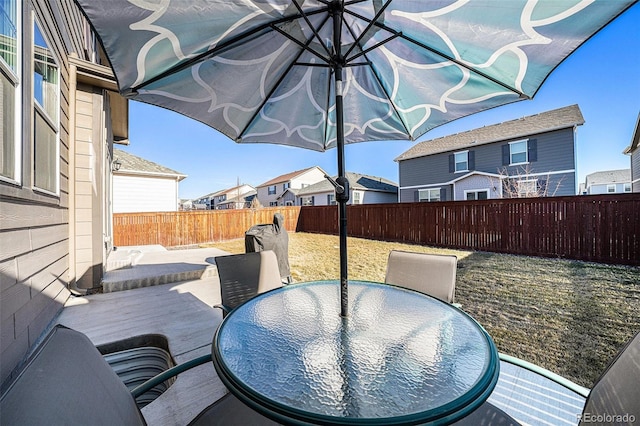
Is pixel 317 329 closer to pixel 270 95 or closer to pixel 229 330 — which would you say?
pixel 229 330

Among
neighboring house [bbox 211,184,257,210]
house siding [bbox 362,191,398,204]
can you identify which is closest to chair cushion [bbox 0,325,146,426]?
house siding [bbox 362,191,398,204]

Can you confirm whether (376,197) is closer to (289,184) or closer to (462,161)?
(462,161)

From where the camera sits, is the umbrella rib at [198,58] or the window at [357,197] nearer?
the umbrella rib at [198,58]

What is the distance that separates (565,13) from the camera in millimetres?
1521

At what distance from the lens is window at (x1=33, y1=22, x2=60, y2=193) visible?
2.25 meters

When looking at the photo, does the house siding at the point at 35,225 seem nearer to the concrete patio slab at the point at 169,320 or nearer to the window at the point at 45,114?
the window at the point at 45,114

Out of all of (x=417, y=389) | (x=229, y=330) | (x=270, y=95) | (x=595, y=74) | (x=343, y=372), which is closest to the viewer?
(x=417, y=389)

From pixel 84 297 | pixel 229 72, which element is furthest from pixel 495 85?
pixel 84 297

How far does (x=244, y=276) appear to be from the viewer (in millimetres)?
2447

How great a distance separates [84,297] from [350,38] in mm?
4369

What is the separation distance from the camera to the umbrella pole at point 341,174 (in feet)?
5.28

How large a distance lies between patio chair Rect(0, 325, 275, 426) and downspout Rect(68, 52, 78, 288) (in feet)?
11.2

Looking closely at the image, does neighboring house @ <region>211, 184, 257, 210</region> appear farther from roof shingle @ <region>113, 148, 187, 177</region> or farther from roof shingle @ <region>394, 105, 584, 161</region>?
roof shingle @ <region>394, 105, 584, 161</region>

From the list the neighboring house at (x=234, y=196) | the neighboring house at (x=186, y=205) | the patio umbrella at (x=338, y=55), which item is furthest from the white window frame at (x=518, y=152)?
the neighboring house at (x=186, y=205)
